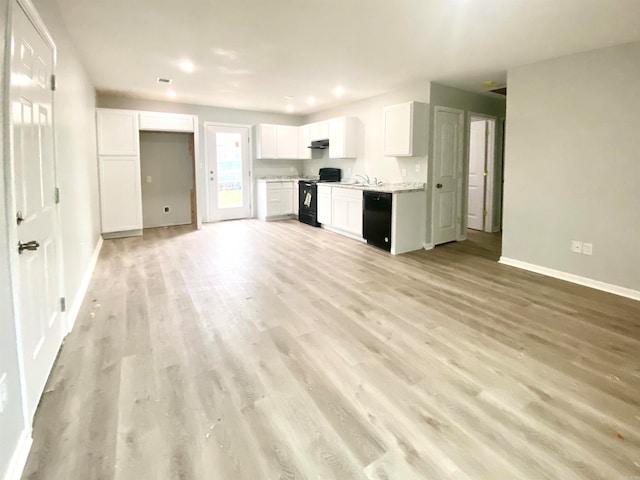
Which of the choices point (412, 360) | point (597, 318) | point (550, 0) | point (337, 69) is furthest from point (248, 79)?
point (597, 318)

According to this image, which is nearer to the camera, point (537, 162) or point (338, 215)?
point (537, 162)

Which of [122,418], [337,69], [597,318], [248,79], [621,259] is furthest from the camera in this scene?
[248,79]

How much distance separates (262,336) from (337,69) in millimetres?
3591

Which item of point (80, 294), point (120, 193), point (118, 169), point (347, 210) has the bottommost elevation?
point (80, 294)

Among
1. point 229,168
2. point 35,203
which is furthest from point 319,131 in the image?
point 35,203

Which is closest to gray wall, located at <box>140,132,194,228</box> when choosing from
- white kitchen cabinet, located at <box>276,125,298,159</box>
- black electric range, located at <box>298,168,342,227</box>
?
white kitchen cabinet, located at <box>276,125,298,159</box>

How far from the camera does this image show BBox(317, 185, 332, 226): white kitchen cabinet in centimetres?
686

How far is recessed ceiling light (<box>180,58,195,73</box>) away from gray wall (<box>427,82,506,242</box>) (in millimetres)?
3346

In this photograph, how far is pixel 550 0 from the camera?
8.98 ft

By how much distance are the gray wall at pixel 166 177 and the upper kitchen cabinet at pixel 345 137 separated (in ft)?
9.87

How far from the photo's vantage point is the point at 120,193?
20.0ft

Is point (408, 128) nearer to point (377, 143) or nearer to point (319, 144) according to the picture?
point (377, 143)

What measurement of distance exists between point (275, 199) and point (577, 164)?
555cm

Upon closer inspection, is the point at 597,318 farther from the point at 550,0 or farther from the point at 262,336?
the point at 262,336
